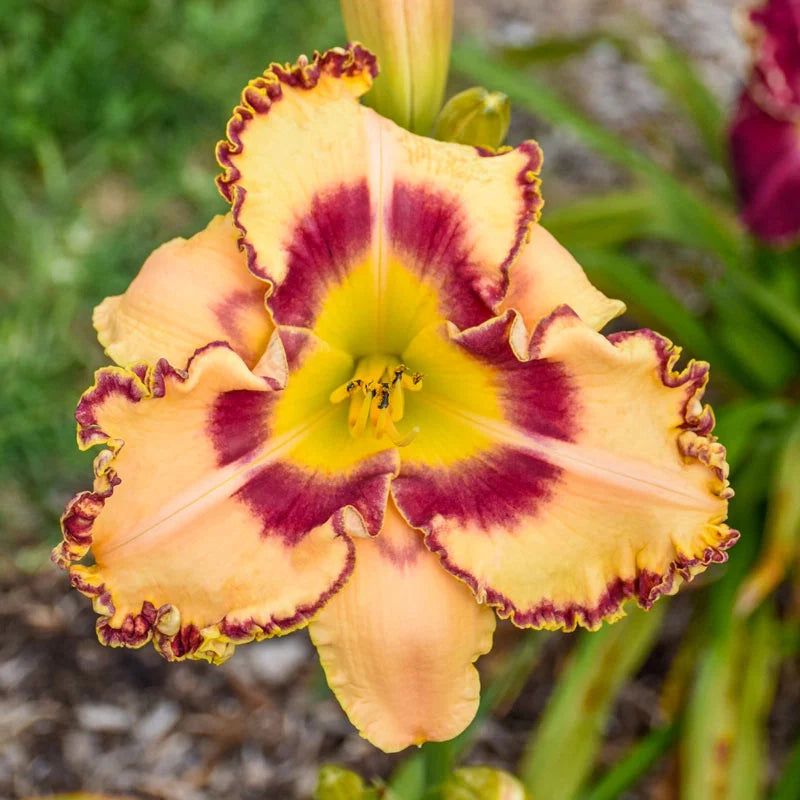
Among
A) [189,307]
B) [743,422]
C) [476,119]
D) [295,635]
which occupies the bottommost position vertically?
[295,635]

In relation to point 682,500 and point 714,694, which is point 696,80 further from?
point 682,500

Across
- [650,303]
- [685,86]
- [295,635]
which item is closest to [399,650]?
[295,635]

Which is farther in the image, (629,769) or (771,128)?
(771,128)

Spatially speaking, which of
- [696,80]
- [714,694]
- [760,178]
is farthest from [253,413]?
[696,80]

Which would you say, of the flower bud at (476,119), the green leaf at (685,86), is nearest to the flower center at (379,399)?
the flower bud at (476,119)

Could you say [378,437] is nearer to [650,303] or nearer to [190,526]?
[190,526]
